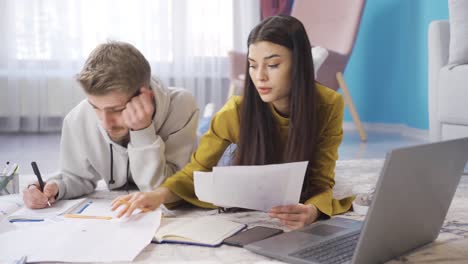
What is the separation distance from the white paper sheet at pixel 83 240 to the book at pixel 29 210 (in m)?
0.10

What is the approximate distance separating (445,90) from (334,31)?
61.6 inches

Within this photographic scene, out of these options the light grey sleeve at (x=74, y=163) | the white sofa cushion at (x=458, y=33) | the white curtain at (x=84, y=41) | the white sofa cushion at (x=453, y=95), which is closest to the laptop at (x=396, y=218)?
the light grey sleeve at (x=74, y=163)

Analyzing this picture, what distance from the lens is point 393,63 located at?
4102mm

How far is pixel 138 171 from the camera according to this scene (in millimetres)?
1640

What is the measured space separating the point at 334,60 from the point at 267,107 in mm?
2324

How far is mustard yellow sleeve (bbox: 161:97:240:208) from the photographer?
1.49 m

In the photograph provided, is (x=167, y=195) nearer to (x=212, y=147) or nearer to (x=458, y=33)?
(x=212, y=147)

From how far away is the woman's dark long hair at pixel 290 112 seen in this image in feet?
4.52

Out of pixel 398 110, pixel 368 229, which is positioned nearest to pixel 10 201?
pixel 368 229

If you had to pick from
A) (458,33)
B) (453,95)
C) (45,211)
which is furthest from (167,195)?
(458,33)

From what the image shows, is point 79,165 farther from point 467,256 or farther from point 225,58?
point 225,58

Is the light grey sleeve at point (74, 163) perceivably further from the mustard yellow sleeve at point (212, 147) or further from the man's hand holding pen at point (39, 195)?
the mustard yellow sleeve at point (212, 147)

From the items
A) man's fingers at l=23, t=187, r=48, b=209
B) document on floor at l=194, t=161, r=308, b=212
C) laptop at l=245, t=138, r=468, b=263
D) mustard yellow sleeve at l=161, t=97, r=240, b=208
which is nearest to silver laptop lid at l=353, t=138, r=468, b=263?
laptop at l=245, t=138, r=468, b=263

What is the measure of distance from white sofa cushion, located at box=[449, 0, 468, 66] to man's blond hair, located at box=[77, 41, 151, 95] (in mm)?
1443
